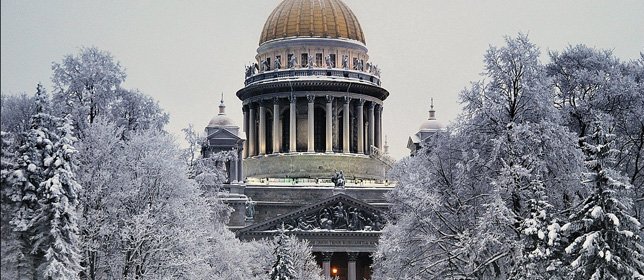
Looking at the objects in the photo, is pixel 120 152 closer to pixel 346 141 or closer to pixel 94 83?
pixel 94 83

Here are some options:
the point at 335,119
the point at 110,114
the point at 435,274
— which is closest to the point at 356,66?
the point at 335,119

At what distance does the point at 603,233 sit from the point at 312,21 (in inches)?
3212

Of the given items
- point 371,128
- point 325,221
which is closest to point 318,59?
point 371,128

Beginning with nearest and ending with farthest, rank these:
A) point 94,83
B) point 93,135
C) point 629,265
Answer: point 629,265 → point 93,135 → point 94,83

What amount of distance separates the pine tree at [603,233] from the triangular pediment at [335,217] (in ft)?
190

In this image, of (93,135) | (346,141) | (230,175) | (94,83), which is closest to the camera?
(93,135)

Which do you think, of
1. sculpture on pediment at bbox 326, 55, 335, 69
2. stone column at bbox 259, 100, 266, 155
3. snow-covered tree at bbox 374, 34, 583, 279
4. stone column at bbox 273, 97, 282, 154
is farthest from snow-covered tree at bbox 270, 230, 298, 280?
sculpture on pediment at bbox 326, 55, 335, 69

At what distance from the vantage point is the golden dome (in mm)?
114438

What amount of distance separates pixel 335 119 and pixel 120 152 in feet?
233

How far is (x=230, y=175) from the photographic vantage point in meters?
95.0

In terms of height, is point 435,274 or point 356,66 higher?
point 356,66

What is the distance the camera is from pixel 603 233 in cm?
3500

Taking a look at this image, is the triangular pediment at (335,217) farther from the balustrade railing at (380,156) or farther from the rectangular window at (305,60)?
the rectangular window at (305,60)

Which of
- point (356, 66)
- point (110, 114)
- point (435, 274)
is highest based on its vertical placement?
point (356, 66)
